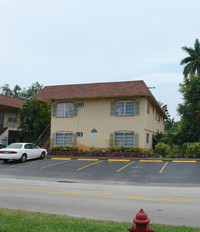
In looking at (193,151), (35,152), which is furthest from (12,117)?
(193,151)

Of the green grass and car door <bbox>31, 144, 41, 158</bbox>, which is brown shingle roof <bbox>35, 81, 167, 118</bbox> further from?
the green grass

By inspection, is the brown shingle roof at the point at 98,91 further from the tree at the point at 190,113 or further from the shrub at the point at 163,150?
the shrub at the point at 163,150

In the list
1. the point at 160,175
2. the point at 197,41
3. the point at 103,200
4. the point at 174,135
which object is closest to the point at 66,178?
the point at 160,175

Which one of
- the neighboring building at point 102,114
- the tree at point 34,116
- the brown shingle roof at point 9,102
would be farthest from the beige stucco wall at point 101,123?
the brown shingle roof at point 9,102

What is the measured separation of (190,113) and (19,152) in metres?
15.8

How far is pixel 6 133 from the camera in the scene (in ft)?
105

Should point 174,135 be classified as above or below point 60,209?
above

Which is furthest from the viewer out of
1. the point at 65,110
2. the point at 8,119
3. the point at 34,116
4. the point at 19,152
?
the point at 8,119

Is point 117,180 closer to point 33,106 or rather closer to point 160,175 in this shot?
point 160,175

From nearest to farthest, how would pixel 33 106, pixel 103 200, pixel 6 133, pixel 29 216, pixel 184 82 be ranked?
pixel 29 216, pixel 103 200, pixel 184 82, pixel 33 106, pixel 6 133

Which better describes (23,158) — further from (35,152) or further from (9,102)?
(9,102)

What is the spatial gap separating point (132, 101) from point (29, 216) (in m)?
19.1

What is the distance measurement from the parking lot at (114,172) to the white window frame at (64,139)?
280 inches

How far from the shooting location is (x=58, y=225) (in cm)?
529
